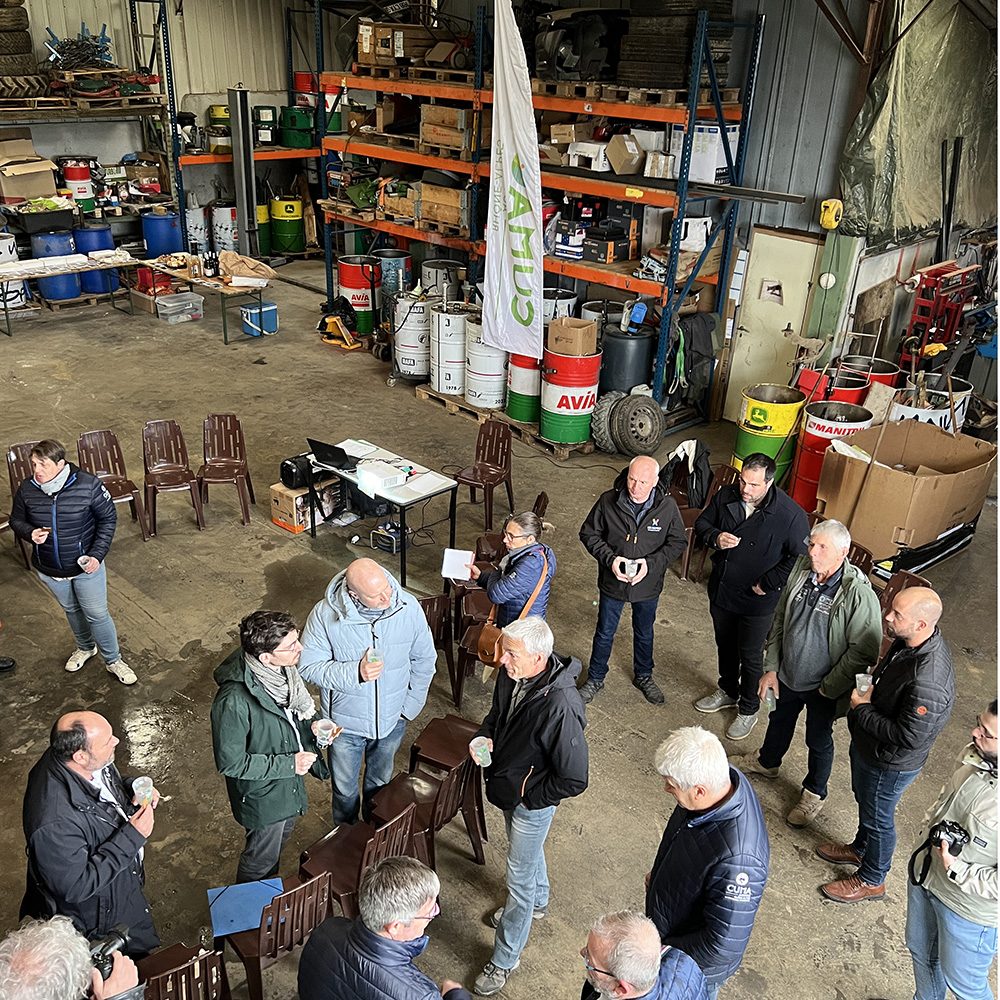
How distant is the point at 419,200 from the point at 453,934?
8.82m

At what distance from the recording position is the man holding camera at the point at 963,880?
3201 millimetres

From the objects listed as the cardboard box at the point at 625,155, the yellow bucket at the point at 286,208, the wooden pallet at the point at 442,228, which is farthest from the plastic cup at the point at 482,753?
the yellow bucket at the point at 286,208

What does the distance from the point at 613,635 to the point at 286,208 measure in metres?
12.9

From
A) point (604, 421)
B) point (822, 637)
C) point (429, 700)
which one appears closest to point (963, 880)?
point (822, 637)

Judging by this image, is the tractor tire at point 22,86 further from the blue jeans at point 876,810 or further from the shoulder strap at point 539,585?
the blue jeans at point 876,810

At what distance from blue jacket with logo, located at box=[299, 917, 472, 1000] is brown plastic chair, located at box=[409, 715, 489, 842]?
1.60 metres

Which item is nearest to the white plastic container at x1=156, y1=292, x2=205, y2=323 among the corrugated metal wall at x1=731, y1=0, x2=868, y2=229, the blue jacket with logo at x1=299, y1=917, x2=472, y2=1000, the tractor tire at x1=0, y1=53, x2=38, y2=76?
the tractor tire at x1=0, y1=53, x2=38, y2=76

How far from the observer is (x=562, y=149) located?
9.48m

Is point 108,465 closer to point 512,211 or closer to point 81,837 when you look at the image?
point 512,211

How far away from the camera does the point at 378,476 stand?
23.0 feet

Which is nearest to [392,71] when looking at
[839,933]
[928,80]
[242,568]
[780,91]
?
[780,91]

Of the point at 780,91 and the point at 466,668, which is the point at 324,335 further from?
the point at 466,668

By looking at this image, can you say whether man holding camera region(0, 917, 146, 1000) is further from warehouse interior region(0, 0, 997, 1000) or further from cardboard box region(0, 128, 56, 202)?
cardboard box region(0, 128, 56, 202)

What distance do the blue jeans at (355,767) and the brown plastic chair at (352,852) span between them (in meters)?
0.24
